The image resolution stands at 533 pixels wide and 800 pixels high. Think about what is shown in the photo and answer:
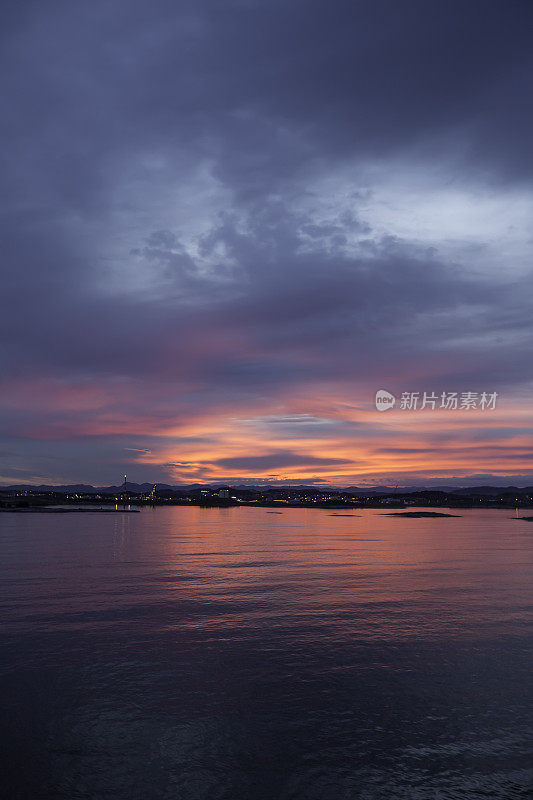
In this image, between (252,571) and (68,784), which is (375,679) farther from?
(252,571)

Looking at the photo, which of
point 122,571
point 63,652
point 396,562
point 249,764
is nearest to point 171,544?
point 122,571

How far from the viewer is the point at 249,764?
1465cm

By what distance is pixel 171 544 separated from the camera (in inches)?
3076

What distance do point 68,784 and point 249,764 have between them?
15.7 feet

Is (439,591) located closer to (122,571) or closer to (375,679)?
(375,679)

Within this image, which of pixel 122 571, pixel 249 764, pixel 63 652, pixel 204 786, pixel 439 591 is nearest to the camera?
pixel 204 786

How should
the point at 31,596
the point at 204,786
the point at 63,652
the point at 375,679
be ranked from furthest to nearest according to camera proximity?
the point at 31,596 < the point at 63,652 < the point at 375,679 < the point at 204,786

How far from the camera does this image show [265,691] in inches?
779

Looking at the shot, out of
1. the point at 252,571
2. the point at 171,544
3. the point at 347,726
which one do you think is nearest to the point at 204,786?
the point at 347,726

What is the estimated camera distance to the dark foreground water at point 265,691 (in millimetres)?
Answer: 14008

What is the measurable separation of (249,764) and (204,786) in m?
1.59

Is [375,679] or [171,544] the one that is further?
[171,544]

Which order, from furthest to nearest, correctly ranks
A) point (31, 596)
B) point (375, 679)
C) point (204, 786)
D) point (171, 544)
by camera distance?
1. point (171, 544)
2. point (31, 596)
3. point (375, 679)
4. point (204, 786)

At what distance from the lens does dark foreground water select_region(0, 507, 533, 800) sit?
551 inches
